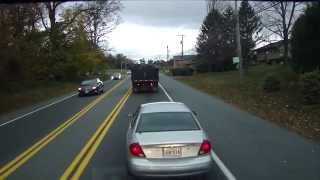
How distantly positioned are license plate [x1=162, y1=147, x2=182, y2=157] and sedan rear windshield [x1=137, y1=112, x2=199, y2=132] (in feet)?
2.58

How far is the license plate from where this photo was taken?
9.43 metres

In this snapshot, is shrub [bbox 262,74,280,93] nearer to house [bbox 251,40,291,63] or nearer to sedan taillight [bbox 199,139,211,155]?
sedan taillight [bbox 199,139,211,155]

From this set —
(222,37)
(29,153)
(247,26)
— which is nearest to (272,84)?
(29,153)

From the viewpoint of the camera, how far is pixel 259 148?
45.1ft

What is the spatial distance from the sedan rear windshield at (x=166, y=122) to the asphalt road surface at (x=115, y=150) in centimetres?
103

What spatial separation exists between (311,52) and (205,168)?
23779 mm

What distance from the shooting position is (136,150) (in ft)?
31.6

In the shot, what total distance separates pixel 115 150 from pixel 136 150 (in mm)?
4400

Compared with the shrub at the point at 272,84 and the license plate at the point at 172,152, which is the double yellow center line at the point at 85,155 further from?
the shrub at the point at 272,84

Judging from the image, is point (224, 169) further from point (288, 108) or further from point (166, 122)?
point (288, 108)

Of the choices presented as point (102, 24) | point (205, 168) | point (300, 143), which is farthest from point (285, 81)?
point (102, 24)

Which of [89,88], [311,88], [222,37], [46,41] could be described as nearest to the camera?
[311,88]

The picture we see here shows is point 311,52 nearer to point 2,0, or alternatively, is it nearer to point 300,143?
point 300,143

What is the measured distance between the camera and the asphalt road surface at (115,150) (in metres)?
10.9
